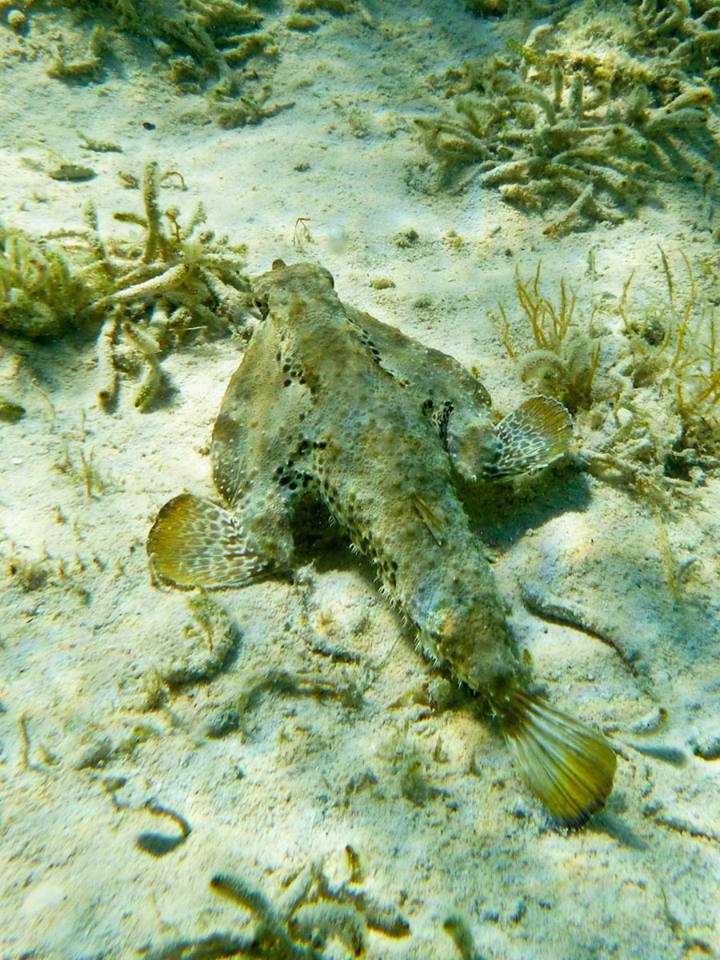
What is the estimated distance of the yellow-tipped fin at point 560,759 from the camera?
2.37m

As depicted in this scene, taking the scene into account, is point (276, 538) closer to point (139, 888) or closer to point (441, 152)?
point (139, 888)

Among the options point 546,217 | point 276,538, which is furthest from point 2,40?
point 276,538

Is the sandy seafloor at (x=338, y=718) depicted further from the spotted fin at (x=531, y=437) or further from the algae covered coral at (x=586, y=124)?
the algae covered coral at (x=586, y=124)

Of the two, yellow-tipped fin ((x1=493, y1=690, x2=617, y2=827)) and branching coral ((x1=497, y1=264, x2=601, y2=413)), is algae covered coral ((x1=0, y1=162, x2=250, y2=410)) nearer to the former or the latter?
branching coral ((x1=497, y1=264, x2=601, y2=413))

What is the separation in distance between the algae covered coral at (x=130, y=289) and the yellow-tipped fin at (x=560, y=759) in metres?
3.21

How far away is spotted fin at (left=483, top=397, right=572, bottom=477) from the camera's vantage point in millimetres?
3562

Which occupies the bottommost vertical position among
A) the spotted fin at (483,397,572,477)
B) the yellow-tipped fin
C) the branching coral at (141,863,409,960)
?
the branching coral at (141,863,409,960)

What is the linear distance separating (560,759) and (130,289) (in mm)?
4266

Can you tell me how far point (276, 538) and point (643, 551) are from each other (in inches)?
81.4

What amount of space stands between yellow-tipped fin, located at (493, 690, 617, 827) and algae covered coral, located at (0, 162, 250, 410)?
3213mm

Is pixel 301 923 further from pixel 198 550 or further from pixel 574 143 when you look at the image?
pixel 574 143

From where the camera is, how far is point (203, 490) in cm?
381

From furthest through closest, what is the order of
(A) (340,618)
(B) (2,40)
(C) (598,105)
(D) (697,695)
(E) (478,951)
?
(B) (2,40), (C) (598,105), (A) (340,618), (D) (697,695), (E) (478,951)

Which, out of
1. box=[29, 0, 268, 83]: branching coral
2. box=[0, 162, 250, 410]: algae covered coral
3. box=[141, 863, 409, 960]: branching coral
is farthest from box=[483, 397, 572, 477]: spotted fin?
box=[29, 0, 268, 83]: branching coral
